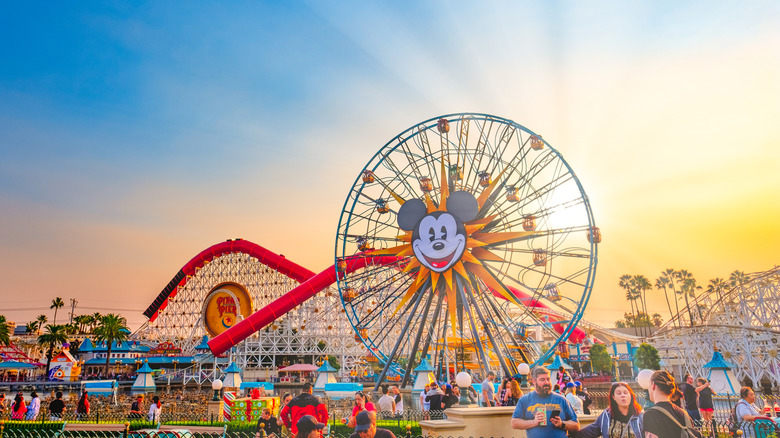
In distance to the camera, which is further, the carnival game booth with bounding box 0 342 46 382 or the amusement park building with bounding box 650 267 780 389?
the carnival game booth with bounding box 0 342 46 382

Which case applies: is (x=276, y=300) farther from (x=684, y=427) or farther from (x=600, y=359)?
(x=684, y=427)

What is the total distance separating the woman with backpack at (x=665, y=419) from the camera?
393cm

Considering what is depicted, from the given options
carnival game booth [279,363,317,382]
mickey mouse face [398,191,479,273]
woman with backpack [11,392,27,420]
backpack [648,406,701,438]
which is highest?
mickey mouse face [398,191,479,273]

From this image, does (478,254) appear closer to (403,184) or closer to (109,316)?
(403,184)

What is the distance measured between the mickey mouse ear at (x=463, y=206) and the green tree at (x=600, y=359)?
31.9m

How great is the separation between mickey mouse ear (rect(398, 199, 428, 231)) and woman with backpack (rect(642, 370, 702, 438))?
16348 millimetres

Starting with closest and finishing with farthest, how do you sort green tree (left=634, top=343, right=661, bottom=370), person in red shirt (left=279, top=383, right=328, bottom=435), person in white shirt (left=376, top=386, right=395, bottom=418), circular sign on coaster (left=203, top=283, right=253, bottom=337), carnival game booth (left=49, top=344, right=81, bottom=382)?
person in red shirt (left=279, top=383, right=328, bottom=435)
person in white shirt (left=376, top=386, right=395, bottom=418)
green tree (left=634, top=343, right=661, bottom=370)
circular sign on coaster (left=203, top=283, right=253, bottom=337)
carnival game booth (left=49, top=344, right=81, bottom=382)

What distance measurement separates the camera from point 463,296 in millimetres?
19281

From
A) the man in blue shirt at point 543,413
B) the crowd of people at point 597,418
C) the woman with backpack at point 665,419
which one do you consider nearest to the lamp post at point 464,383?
the crowd of people at point 597,418

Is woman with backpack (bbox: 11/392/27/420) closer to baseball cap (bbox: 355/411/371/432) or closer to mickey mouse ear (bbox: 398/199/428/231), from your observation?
mickey mouse ear (bbox: 398/199/428/231)

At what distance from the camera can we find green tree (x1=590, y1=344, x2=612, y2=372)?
4362cm

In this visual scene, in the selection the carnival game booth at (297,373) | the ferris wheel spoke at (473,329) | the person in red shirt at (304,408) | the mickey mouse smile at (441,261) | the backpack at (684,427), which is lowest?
the carnival game booth at (297,373)

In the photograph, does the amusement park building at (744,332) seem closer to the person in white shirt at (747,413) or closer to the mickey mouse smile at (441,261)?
the mickey mouse smile at (441,261)

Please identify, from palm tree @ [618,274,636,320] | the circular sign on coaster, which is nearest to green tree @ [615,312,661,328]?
palm tree @ [618,274,636,320]
